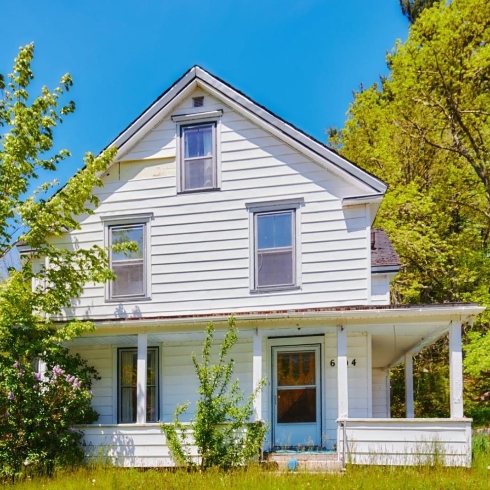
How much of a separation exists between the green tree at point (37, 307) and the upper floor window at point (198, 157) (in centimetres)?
185

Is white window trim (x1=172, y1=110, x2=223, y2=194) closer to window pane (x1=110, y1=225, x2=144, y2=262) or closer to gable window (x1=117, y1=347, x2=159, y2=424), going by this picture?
window pane (x1=110, y1=225, x2=144, y2=262)

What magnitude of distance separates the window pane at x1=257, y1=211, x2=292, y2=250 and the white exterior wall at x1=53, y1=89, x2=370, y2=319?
26cm

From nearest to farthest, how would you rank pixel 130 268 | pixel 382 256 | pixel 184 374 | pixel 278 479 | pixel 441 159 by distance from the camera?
pixel 278 479, pixel 184 374, pixel 130 268, pixel 382 256, pixel 441 159

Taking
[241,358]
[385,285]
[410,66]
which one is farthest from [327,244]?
[410,66]

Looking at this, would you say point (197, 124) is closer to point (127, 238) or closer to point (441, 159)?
point (127, 238)

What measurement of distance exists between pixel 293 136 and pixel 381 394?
764cm

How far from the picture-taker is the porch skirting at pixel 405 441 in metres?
10.9

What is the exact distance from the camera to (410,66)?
73.7ft

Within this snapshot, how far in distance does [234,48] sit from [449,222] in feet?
35.8

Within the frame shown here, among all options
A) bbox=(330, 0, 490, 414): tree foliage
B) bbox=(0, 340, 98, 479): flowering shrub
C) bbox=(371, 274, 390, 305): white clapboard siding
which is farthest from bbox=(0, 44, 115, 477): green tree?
bbox=(330, 0, 490, 414): tree foliage

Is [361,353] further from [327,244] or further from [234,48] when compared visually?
[234,48]

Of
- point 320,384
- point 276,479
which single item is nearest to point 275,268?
point 320,384

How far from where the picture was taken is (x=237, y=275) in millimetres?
13719

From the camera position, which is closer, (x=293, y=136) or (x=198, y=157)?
(x=293, y=136)
